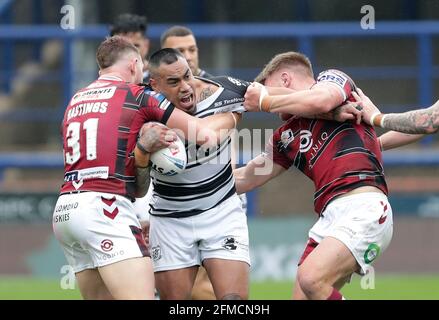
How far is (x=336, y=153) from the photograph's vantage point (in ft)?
24.1

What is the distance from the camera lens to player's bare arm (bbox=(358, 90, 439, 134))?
23.4ft

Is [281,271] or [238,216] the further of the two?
[281,271]

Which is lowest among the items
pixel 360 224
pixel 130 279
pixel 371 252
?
pixel 130 279

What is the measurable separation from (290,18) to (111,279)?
1215 cm

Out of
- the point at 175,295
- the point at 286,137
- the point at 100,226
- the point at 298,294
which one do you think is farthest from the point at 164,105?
the point at 298,294

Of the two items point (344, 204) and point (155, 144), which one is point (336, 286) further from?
point (155, 144)

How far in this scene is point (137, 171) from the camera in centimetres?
716

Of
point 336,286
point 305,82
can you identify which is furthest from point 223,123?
point 336,286

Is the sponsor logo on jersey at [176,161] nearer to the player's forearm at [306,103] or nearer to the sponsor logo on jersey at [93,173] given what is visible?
the sponsor logo on jersey at [93,173]

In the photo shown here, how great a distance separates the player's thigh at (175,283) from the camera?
299 inches

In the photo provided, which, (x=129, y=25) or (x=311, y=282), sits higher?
(x=129, y=25)

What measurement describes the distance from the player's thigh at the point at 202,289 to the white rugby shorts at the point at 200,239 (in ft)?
3.52

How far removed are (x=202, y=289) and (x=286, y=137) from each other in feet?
5.73

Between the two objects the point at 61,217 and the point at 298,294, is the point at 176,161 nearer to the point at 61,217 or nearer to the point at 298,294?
the point at 61,217
